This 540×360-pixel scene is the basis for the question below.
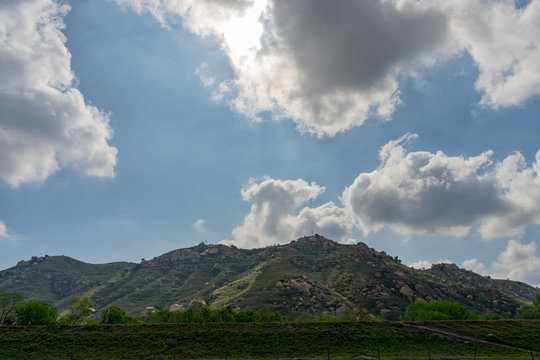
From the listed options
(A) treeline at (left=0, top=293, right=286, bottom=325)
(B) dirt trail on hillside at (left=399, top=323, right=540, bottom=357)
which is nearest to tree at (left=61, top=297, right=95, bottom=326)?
(A) treeline at (left=0, top=293, right=286, bottom=325)

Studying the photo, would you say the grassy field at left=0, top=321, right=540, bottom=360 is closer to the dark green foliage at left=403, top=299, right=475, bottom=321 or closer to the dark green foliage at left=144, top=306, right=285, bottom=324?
the dark green foliage at left=144, top=306, right=285, bottom=324

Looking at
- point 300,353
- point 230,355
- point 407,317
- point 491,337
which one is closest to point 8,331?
point 230,355

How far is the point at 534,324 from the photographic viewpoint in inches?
2854

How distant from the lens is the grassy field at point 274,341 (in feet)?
185

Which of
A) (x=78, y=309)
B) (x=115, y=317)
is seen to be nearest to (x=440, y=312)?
(x=115, y=317)

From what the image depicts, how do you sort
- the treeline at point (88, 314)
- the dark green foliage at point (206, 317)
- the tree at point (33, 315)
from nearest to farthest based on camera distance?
the tree at point (33, 315) → the treeline at point (88, 314) → the dark green foliage at point (206, 317)

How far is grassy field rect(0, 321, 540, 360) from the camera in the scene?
56.4m

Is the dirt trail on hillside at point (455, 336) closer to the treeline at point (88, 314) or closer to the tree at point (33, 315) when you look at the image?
the treeline at point (88, 314)

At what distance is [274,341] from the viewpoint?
62875 mm

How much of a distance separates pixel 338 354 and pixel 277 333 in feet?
45.7

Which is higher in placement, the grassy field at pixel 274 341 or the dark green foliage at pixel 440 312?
the dark green foliage at pixel 440 312

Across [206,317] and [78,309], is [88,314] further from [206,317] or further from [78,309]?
[206,317]

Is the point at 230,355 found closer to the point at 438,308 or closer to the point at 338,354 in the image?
the point at 338,354

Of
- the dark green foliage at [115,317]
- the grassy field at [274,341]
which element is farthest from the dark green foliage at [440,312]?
the dark green foliage at [115,317]
